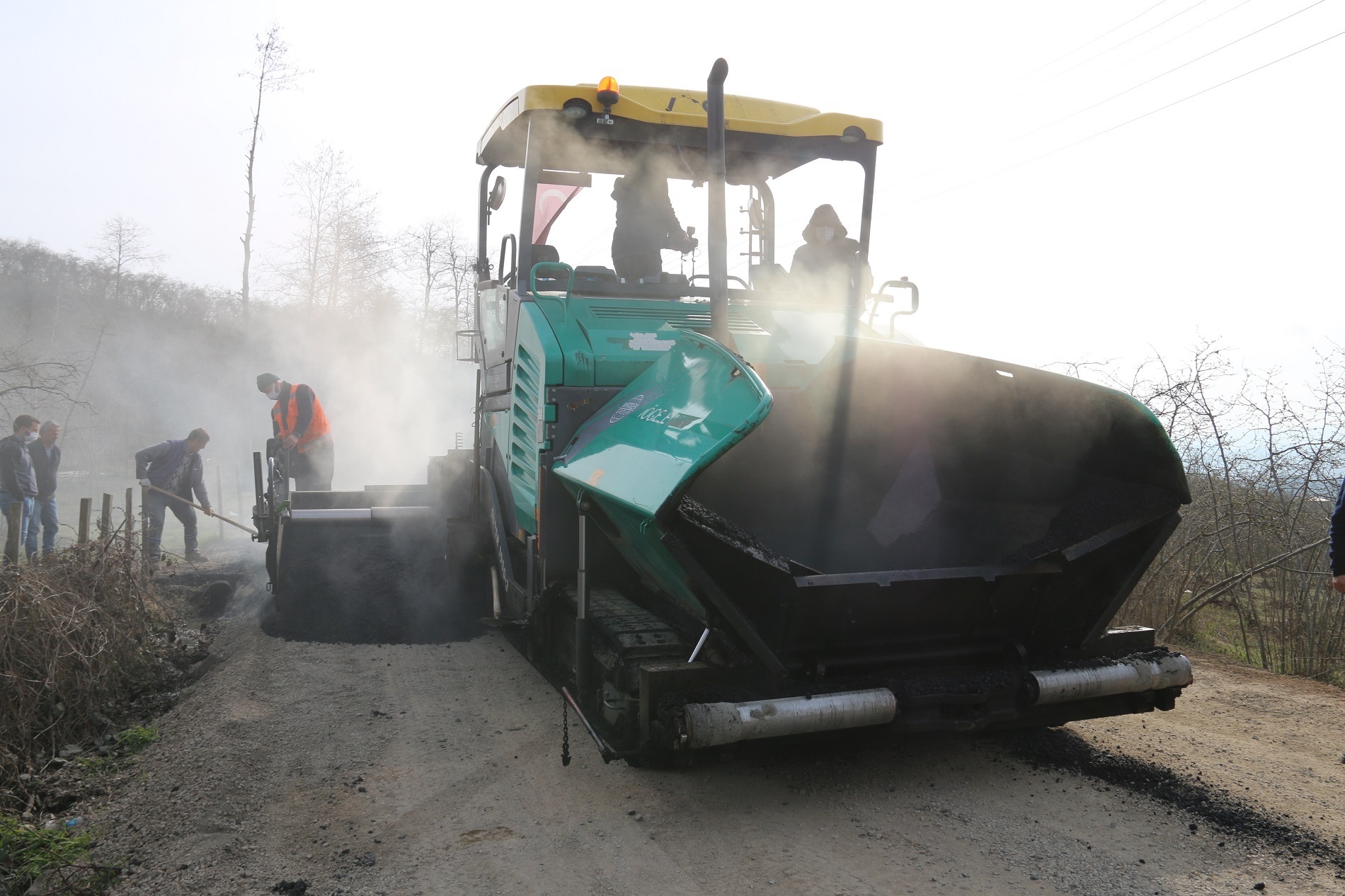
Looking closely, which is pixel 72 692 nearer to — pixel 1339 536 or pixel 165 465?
pixel 1339 536

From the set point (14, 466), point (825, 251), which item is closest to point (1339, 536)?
point (825, 251)

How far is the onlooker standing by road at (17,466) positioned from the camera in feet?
32.6

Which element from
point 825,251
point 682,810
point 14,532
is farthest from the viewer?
point 14,532

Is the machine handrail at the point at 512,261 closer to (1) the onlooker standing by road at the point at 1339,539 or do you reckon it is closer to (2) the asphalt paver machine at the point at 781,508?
(2) the asphalt paver machine at the point at 781,508

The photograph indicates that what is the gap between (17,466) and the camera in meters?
9.98

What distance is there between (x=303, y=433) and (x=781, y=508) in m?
6.35

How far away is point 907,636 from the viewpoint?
362 cm

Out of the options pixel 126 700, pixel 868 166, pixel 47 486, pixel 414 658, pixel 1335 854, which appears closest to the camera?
pixel 1335 854

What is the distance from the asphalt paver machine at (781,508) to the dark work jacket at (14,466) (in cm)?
807

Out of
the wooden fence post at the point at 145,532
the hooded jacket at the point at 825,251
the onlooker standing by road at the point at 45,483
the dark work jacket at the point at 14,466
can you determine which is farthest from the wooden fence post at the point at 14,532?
the hooded jacket at the point at 825,251

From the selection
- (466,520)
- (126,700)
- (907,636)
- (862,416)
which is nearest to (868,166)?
(862,416)

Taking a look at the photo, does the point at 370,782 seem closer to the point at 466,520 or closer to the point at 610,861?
the point at 610,861

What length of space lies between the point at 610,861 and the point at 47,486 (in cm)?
1076

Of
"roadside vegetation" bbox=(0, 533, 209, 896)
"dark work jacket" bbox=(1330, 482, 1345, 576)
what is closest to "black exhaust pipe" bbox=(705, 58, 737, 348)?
"dark work jacket" bbox=(1330, 482, 1345, 576)
